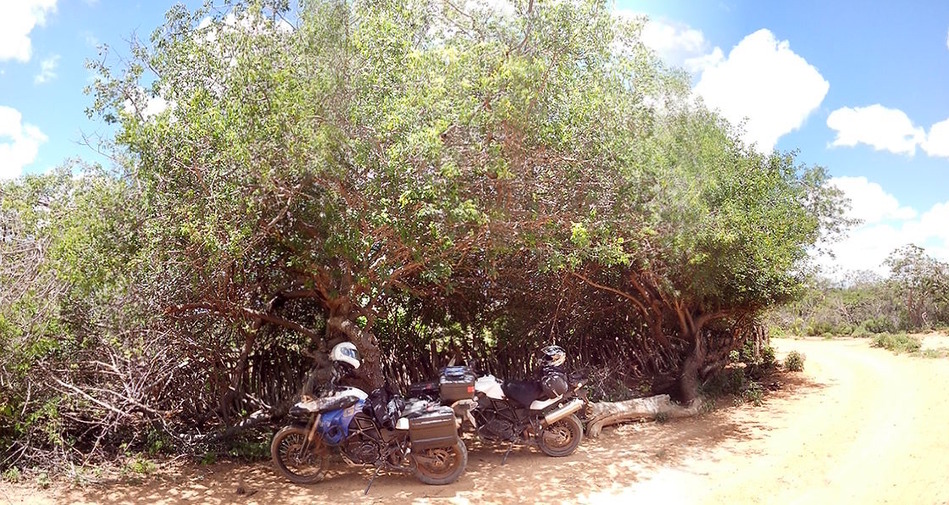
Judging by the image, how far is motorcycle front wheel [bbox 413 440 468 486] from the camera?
5512mm

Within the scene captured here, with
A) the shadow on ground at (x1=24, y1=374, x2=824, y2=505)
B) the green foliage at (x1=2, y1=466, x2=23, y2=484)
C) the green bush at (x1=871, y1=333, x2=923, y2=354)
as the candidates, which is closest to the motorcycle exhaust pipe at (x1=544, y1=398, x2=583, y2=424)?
the shadow on ground at (x1=24, y1=374, x2=824, y2=505)

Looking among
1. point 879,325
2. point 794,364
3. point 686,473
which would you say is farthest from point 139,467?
point 879,325

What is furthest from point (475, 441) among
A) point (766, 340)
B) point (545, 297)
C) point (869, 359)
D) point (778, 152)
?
point (869, 359)

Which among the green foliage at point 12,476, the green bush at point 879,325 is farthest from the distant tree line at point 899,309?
the green foliage at point 12,476

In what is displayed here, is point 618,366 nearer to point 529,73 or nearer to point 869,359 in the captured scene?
point 529,73

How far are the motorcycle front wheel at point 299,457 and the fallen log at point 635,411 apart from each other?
123 inches

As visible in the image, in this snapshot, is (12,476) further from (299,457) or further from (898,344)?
(898,344)

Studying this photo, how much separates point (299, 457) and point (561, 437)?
258 cm

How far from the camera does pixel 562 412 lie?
6297 mm

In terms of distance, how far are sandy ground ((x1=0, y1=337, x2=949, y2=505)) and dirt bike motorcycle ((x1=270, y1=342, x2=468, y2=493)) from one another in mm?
176

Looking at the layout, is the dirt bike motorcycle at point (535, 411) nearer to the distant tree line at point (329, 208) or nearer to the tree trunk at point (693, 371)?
the distant tree line at point (329, 208)

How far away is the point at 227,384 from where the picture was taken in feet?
23.0

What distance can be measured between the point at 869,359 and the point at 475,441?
10.2 m

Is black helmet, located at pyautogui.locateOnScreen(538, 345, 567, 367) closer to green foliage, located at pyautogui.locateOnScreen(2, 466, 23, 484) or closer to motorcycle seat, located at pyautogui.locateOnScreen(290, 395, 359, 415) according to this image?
motorcycle seat, located at pyautogui.locateOnScreen(290, 395, 359, 415)
